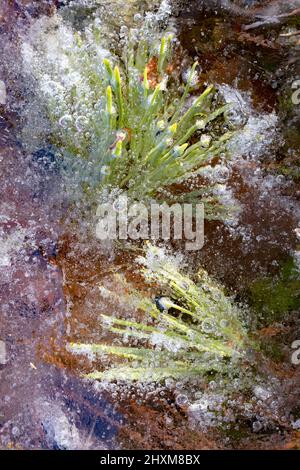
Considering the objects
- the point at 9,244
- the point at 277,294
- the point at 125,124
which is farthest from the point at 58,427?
the point at 125,124

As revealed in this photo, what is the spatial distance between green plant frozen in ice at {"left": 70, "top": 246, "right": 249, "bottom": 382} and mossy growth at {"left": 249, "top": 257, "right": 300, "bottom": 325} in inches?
3.4

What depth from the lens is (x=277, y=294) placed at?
1707mm

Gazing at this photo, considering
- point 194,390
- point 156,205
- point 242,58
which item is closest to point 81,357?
point 194,390

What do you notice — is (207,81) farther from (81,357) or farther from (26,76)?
(81,357)

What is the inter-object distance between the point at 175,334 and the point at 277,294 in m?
0.38

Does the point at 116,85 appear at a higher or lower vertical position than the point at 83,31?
lower

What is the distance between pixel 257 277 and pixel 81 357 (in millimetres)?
660

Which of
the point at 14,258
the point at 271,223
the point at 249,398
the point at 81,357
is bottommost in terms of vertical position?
the point at 249,398

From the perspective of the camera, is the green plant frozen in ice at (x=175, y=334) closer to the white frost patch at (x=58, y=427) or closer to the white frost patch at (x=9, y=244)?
the white frost patch at (x=58, y=427)

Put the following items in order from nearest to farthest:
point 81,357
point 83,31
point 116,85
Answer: point 116,85
point 81,357
point 83,31

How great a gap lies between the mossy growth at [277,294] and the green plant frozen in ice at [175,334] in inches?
3.4

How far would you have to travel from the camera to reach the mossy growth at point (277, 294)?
5.56ft

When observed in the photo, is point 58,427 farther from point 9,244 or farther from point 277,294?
point 277,294

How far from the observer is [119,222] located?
172 cm
